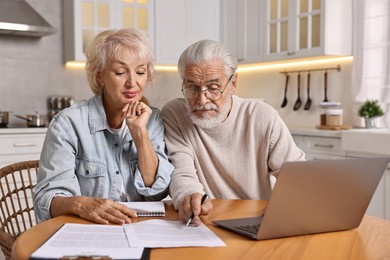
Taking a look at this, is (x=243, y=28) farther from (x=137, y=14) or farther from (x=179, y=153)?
(x=179, y=153)

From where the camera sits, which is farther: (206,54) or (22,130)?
(22,130)

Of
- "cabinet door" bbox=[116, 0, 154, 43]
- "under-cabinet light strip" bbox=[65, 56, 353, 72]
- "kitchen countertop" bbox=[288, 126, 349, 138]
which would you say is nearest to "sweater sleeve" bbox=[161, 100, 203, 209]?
"kitchen countertop" bbox=[288, 126, 349, 138]

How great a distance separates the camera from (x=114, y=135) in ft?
6.13

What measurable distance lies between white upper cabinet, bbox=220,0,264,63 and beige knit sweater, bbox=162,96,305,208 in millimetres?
2621

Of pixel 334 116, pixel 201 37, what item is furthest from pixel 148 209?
pixel 201 37

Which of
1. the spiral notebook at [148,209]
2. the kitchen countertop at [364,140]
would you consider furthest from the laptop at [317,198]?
the kitchen countertop at [364,140]

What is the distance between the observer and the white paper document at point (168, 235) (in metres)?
1.21

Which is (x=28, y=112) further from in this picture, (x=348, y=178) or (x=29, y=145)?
(x=348, y=178)

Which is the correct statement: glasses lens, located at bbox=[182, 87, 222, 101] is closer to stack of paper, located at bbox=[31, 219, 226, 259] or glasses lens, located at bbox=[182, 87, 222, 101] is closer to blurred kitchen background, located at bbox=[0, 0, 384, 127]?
stack of paper, located at bbox=[31, 219, 226, 259]

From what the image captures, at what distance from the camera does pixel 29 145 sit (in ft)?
13.0

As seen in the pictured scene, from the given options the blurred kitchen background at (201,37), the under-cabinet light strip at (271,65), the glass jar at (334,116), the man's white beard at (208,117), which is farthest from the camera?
the under-cabinet light strip at (271,65)

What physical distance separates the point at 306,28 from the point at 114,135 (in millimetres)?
2637

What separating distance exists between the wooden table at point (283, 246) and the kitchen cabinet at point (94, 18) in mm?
3237

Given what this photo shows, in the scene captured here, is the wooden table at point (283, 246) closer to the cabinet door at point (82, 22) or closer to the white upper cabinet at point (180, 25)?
the cabinet door at point (82, 22)
